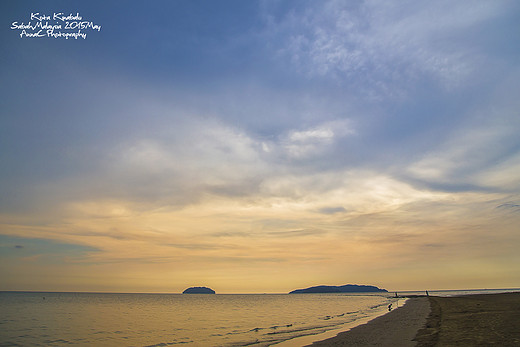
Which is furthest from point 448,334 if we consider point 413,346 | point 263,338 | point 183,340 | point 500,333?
point 183,340

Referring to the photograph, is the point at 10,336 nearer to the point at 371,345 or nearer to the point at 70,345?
the point at 70,345

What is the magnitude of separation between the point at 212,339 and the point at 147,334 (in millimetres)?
9952

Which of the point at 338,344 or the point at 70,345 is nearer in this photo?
the point at 338,344

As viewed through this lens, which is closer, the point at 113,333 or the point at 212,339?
the point at 212,339

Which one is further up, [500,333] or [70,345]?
[500,333]

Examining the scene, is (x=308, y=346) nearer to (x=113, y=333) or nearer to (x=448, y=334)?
(x=448, y=334)

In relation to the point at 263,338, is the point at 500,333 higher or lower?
higher

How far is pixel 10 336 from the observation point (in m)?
35.9

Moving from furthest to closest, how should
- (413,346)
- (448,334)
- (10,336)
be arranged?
(10,336)
(448,334)
(413,346)

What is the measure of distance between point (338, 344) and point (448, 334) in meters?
8.68

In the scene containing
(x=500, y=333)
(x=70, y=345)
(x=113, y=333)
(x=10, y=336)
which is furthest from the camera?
(x=113, y=333)

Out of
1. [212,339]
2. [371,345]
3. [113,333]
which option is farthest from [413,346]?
[113,333]

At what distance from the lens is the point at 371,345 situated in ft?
79.0

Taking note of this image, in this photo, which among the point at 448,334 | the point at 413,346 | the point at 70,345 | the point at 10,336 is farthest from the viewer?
Answer: the point at 10,336
